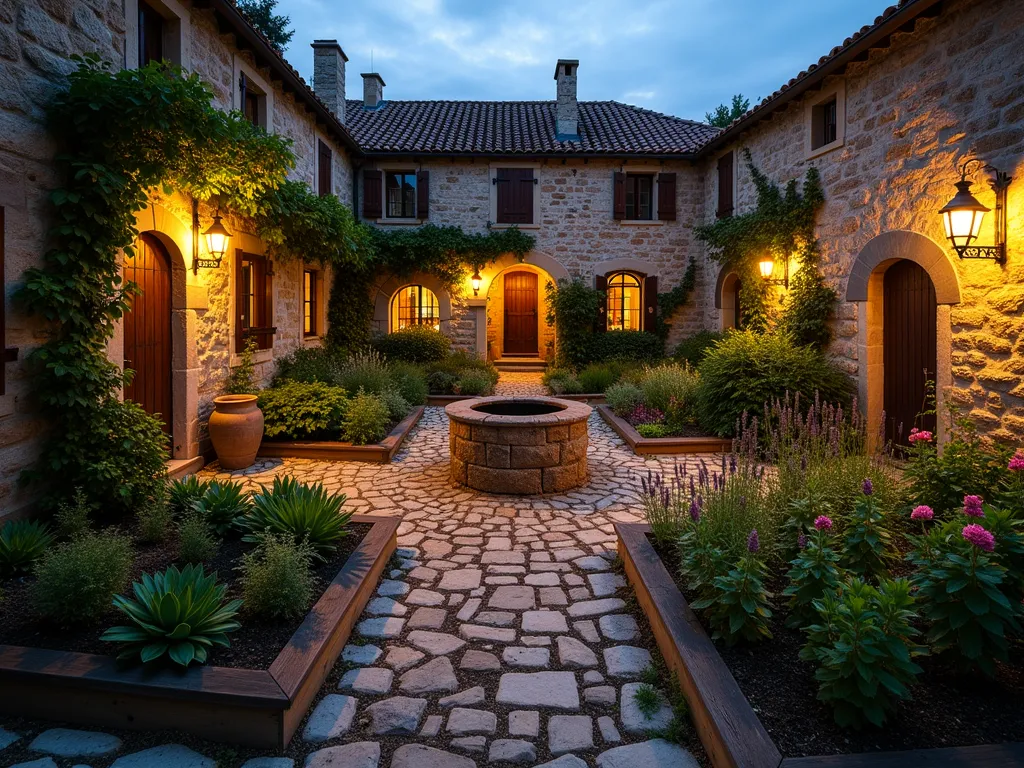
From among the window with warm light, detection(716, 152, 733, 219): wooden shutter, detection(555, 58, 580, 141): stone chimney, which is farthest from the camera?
detection(555, 58, 580, 141): stone chimney

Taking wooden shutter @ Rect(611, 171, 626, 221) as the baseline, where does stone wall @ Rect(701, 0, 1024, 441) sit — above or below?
below

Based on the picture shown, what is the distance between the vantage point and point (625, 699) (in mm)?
2896

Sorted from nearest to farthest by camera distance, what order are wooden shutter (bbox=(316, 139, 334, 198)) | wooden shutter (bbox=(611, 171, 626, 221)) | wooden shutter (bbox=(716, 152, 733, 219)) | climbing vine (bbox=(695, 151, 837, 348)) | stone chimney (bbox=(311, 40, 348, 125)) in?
climbing vine (bbox=(695, 151, 837, 348)) < wooden shutter (bbox=(316, 139, 334, 198)) < wooden shutter (bbox=(716, 152, 733, 219)) < stone chimney (bbox=(311, 40, 348, 125)) < wooden shutter (bbox=(611, 171, 626, 221))

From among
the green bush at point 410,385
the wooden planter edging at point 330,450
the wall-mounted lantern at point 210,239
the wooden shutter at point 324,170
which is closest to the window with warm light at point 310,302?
the wooden shutter at point 324,170

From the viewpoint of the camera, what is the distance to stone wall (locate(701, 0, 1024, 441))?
18.6ft

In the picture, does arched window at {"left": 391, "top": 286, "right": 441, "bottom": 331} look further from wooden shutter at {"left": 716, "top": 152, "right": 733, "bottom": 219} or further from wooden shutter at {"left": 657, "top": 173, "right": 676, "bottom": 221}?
wooden shutter at {"left": 716, "top": 152, "right": 733, "bottom": 219}

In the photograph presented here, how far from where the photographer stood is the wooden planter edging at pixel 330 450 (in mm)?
7633

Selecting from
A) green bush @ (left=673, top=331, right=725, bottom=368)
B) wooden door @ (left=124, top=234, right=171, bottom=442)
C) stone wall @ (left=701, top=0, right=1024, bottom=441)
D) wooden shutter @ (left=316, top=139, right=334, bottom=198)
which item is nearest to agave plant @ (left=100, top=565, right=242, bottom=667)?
wooden door @ (left=124, top=234, right=171, bottom=442)

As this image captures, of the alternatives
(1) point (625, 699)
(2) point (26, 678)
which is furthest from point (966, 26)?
(2) point (26, 678)

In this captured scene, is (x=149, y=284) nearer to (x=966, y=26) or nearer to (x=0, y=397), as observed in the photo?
(x=0, y=397)

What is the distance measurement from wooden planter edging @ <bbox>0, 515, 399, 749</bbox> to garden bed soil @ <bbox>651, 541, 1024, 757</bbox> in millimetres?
1899

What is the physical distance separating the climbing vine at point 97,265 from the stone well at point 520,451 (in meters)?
2.75

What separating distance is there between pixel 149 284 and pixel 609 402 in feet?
23.1

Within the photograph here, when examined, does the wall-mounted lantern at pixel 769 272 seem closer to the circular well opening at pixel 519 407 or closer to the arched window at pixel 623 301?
the circular well opening at pixel 519 407
